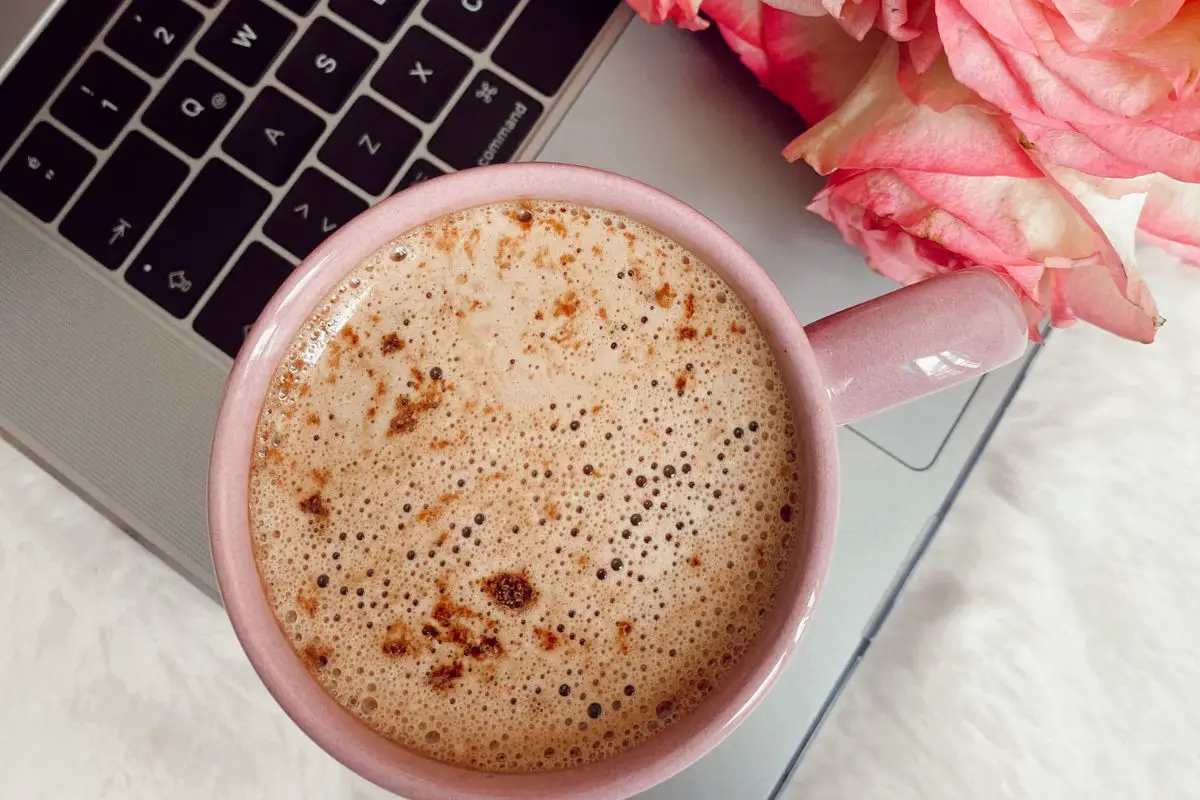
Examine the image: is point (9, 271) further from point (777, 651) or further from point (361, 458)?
point (777, 651)

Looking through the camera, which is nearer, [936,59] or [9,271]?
[936,59]

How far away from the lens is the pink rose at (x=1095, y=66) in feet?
0.98

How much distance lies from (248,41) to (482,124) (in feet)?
0.40

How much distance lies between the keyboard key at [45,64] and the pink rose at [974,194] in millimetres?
340

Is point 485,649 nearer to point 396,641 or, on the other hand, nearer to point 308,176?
point 396,641

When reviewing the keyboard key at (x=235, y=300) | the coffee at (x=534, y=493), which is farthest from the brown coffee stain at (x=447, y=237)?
the keyboard key at (x=235, y=300)

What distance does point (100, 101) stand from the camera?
17.5 inches

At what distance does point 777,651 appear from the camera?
327 millimetres

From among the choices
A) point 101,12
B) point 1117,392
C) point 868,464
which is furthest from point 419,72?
point 1117,392

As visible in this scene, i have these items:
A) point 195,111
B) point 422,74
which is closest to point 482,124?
point 422,74

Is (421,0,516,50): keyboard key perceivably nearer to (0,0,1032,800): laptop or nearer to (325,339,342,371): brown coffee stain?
(0,0,1032,800): laptop

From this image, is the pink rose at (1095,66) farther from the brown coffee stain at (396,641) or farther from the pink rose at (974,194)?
the brown coffee stain at (396,641)

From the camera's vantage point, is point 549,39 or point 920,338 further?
point 549,39

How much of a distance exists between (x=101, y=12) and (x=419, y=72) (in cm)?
16
